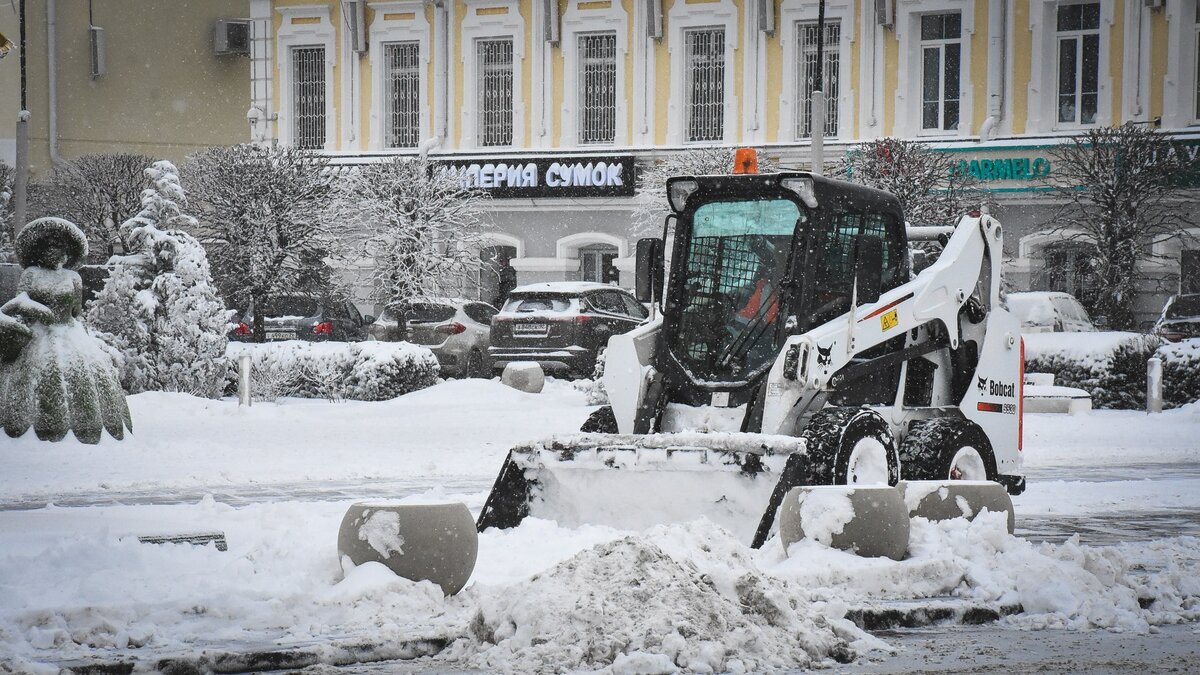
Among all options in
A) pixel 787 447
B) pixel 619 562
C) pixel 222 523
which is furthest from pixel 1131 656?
pixel 222 523

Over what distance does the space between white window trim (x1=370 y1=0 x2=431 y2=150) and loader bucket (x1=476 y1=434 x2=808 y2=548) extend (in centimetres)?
2977

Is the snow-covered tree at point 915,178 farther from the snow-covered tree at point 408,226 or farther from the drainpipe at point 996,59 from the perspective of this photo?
the snow-covered tree at point 408,226

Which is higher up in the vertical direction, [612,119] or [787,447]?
[612,119]

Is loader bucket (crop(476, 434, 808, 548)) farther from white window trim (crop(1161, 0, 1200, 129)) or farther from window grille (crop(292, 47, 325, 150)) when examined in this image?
window grille (crop(292, 47, 325, 150))

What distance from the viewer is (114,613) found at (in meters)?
7.37

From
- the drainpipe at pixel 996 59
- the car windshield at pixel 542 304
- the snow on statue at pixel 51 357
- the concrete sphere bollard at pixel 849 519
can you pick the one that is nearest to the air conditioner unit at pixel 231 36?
the drainpipe at pixel 996 59

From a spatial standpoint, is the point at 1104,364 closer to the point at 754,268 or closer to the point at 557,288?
the point at 557,288

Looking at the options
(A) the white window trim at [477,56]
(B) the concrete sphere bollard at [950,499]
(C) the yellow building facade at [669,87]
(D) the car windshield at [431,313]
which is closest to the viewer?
(B) the concrete sphere bollard at [950,499]

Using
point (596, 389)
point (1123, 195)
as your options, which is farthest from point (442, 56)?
point (596, 389)

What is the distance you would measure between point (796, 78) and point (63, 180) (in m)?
17.9

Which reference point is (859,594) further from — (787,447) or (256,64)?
(256,64)

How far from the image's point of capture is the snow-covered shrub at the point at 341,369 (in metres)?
23.1

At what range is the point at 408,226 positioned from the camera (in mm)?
32938

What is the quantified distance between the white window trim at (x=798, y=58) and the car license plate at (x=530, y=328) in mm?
12500
